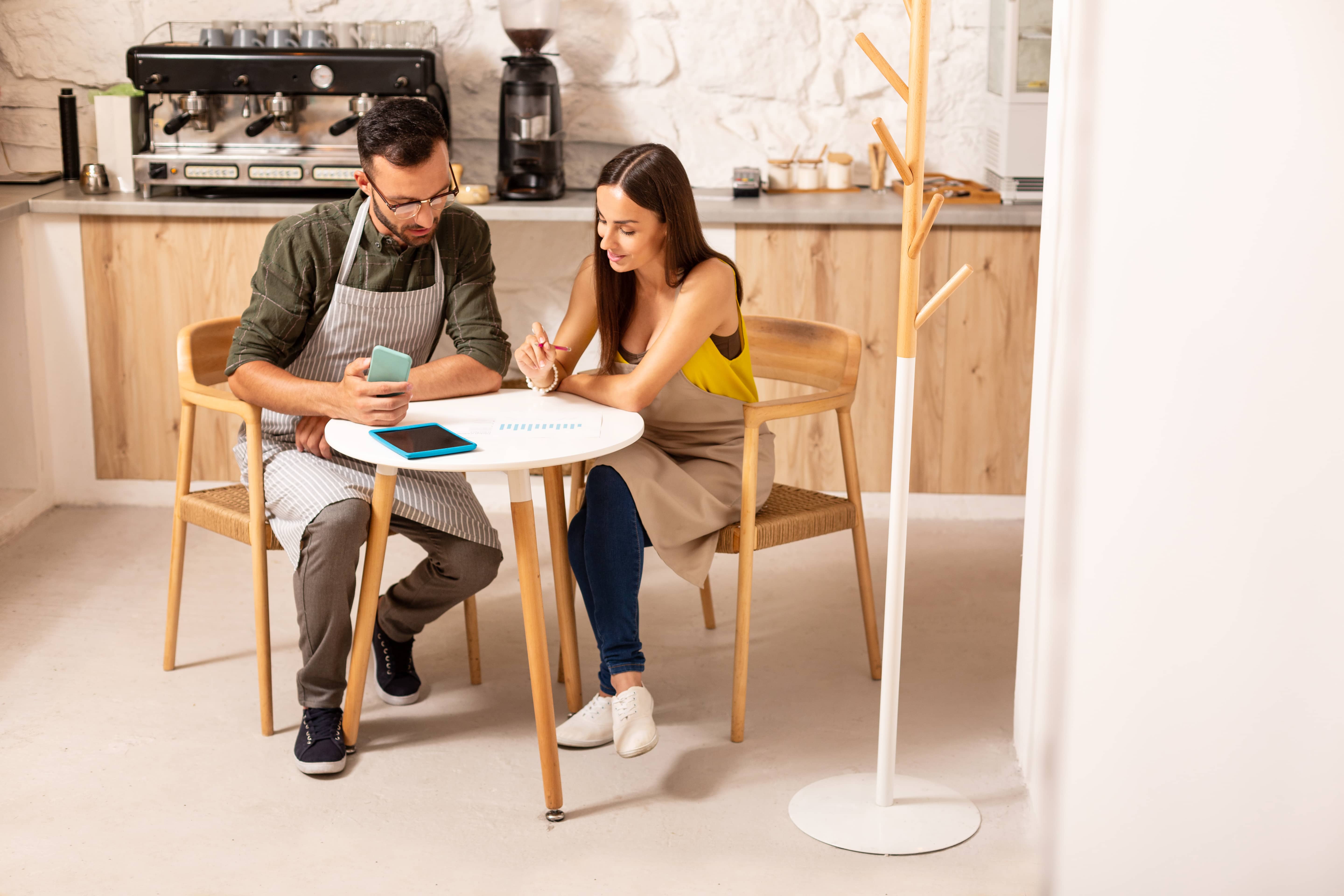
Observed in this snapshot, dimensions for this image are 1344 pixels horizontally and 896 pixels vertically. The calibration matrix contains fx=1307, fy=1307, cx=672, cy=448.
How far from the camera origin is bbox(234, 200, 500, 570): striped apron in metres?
2.29

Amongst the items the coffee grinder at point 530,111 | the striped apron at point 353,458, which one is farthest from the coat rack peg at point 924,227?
the coffee grinder at point 530,111

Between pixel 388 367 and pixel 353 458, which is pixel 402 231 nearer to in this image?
pixel 388 367

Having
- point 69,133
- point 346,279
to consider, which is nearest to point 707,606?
point 346,279

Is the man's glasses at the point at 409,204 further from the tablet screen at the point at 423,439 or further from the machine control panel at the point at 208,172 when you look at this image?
the machine control panel at the point at 208,172

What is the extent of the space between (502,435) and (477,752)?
639 millimetres

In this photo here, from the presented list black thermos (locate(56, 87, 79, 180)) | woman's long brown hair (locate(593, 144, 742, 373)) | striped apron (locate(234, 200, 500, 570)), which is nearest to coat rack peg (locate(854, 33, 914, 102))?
woman's long brown hair (locate(593, 144, 742, 373))

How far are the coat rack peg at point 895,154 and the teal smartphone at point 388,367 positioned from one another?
848mm

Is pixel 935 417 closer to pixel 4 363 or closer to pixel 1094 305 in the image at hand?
pixel 1094 305

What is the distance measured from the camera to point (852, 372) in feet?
8.45

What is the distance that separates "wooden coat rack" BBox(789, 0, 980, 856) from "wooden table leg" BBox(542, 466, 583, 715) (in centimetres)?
52

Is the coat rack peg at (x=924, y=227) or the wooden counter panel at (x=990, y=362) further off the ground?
the coat rack peg at (x=924, y=227)

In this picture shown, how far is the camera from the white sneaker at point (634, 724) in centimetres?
228

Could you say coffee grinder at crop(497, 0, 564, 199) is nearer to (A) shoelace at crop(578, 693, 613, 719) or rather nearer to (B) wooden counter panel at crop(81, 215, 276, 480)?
(B) wooden counter panel at crop(81, 215, 276, 480)

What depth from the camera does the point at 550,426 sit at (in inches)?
85.4
